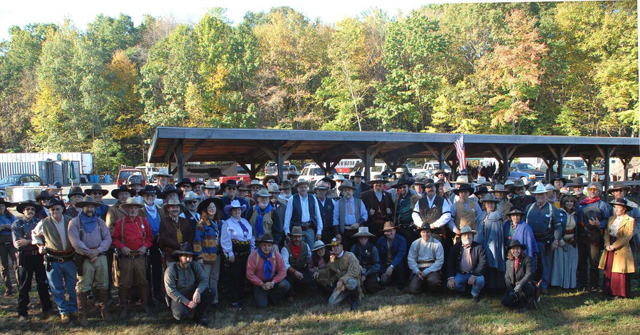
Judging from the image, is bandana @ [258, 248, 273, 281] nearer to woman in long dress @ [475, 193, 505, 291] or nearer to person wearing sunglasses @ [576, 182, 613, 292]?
woman in long dress @ [475, 193, 505, 291]

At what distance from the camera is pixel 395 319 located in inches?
212

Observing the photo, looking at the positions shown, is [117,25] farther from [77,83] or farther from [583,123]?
[583,123]

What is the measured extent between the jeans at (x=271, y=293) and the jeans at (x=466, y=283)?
2.38 metres

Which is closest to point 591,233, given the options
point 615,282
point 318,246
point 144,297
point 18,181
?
point 615,282

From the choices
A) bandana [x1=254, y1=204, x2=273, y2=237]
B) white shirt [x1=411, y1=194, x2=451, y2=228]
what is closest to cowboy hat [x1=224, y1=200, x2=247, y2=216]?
bandana [x1=254, y1=204, x2=273, y2=237]

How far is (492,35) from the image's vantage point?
3127 cm

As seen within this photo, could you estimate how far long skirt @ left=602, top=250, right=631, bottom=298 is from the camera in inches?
232

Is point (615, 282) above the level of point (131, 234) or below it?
below

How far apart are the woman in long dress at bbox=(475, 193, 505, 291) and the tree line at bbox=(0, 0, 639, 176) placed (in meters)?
23.1

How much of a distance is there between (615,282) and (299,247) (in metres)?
4.41

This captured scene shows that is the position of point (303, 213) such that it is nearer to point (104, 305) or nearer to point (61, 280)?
point (104, 305)

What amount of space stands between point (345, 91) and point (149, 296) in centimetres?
2822

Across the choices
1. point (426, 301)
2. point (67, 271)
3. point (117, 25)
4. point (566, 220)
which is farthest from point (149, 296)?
point (117, 25)

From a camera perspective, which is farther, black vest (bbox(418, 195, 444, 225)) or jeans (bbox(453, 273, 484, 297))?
black vest (bbox(418, 195, 444, 225))
